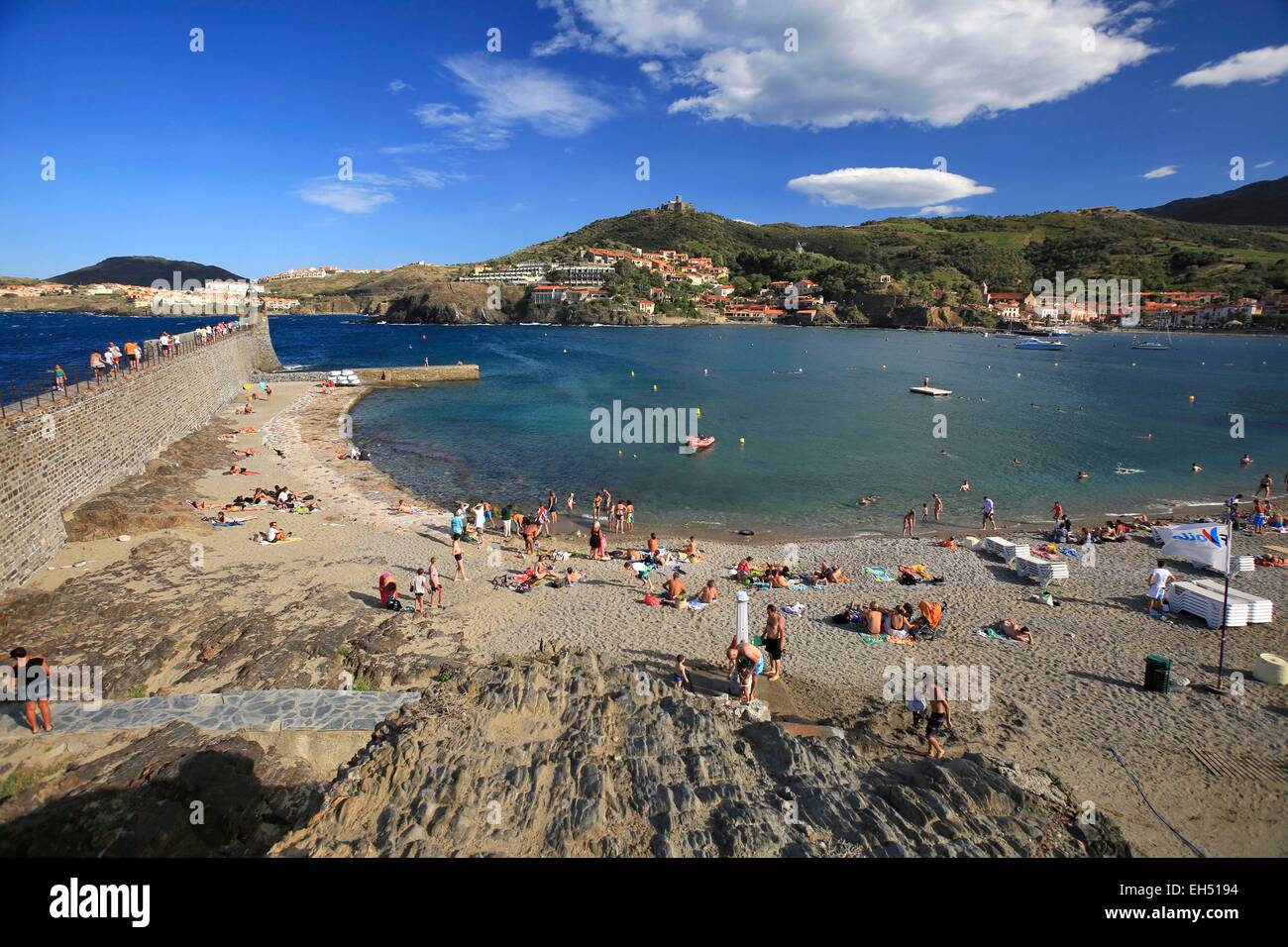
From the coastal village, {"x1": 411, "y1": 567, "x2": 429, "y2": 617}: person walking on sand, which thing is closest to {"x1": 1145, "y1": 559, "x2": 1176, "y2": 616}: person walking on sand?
{"x1": 411, "y1": 567, "x2": 429, "y2": 617}: person walking on sand

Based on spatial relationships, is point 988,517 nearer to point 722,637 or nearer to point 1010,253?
point 722,637

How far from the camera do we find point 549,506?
19578 mm

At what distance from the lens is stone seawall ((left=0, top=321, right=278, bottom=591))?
1213cm

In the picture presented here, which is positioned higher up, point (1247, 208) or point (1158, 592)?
point (1247, 208)

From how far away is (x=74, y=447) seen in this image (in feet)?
49.8

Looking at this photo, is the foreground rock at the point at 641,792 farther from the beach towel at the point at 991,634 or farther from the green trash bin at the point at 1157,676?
the beach towel at the point at 991,634

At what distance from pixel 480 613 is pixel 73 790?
626cm

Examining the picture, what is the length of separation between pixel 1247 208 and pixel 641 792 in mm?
257729

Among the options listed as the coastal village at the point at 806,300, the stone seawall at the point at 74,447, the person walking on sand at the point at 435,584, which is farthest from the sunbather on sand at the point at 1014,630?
the coastal village at the point at 806,300

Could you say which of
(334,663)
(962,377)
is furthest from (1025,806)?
(962,377)

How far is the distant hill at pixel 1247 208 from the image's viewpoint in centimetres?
17175

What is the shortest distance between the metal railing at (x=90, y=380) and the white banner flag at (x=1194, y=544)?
2539 centimetres

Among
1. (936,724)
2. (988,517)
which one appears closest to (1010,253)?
(988,517)
